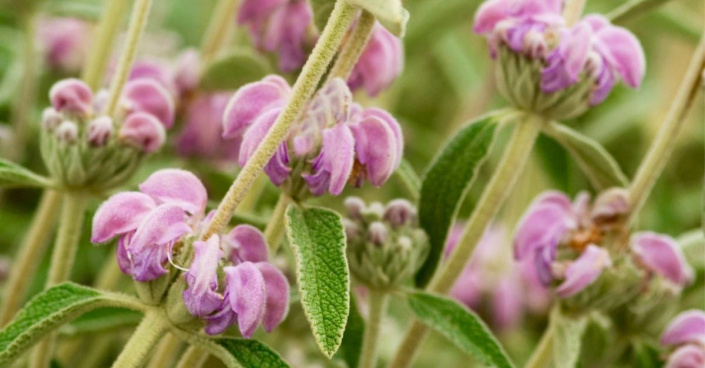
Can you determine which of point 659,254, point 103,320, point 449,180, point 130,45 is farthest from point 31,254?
point 659,254

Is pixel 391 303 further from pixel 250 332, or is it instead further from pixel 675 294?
pixel 250 332

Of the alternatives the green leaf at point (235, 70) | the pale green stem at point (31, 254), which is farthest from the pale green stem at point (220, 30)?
the pale green stem at point (31, 254)

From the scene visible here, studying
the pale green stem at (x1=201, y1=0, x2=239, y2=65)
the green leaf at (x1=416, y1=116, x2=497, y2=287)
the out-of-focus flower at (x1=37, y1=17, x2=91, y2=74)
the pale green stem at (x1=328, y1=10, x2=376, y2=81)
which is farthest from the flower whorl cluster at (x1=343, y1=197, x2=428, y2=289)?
the out-of-focus flower at (x1=37, y1=17, x2=91, y2=74)

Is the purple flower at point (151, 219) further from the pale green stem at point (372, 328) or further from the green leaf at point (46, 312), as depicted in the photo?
the pale green stem at point (372, 328)

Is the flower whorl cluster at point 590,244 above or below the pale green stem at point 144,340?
above

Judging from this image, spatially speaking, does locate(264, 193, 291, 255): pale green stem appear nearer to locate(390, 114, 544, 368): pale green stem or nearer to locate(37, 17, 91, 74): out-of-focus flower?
locate(390, 114, 544, 368): pale green stem
